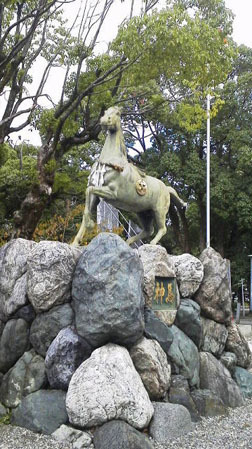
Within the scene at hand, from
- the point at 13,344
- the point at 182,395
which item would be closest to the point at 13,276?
the point at 13,344

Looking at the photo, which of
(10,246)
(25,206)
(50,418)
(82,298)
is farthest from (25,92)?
(50,418)

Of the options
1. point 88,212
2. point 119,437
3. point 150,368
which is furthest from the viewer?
point 88,212

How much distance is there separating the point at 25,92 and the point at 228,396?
7.95 metres

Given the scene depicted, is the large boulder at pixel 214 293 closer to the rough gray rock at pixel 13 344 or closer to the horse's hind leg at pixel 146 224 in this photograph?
the horse's hind leg at pixel 146 224

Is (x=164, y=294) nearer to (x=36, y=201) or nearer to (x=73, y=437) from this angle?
(x=73, y=437)

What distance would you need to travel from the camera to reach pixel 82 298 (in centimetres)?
514

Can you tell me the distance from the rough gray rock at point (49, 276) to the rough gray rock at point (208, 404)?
2005 mm

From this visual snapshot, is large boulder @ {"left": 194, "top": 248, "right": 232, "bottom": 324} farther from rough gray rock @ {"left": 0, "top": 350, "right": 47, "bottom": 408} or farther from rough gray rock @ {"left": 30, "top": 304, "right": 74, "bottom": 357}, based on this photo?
rough gray rock @ {"left": 0, "top": 350, "right": 47, "bottom": 408}

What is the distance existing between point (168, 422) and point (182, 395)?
0.58 m

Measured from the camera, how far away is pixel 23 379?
5223 millimetres

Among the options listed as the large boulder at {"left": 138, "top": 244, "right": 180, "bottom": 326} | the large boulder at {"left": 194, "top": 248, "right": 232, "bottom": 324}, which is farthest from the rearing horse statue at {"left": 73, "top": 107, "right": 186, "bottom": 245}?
the large boulder at {"left": 194, "top": 248, "right": 232, "bottom": 324}

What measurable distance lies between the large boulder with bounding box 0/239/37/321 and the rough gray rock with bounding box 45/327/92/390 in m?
0.81

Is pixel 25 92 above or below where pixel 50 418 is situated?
above

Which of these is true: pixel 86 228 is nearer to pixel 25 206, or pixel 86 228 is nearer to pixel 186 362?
pixel 186 362
